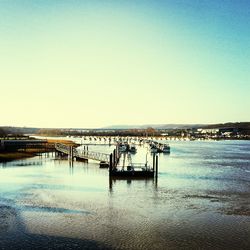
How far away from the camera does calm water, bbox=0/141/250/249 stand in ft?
69.2

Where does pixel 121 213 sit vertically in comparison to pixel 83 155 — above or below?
below

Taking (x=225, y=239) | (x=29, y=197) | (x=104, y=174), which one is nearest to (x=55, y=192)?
(x=29, y=197)

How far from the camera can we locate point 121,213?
27516 mm

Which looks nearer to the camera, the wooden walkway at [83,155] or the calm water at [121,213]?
the calm water at [121,213]

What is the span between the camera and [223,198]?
3466cm

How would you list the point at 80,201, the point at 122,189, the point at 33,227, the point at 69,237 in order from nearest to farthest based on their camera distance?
1. the point at 69,237
2. the point at 33,227
3. the point at 80,201
4. the point at 122,189

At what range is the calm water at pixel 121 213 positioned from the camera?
69.2 ft

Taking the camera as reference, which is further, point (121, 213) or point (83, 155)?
point (83, 155)

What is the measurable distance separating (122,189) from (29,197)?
386 inches

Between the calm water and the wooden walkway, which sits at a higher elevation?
the wooden walkway

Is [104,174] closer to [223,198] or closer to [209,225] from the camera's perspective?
[223,198]

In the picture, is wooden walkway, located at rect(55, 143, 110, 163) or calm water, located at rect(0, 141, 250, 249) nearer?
calm water, located at rect(0, 141, 250, 249)

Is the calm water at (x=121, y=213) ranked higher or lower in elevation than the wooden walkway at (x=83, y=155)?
lower

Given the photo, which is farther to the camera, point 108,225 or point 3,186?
point 3,186
